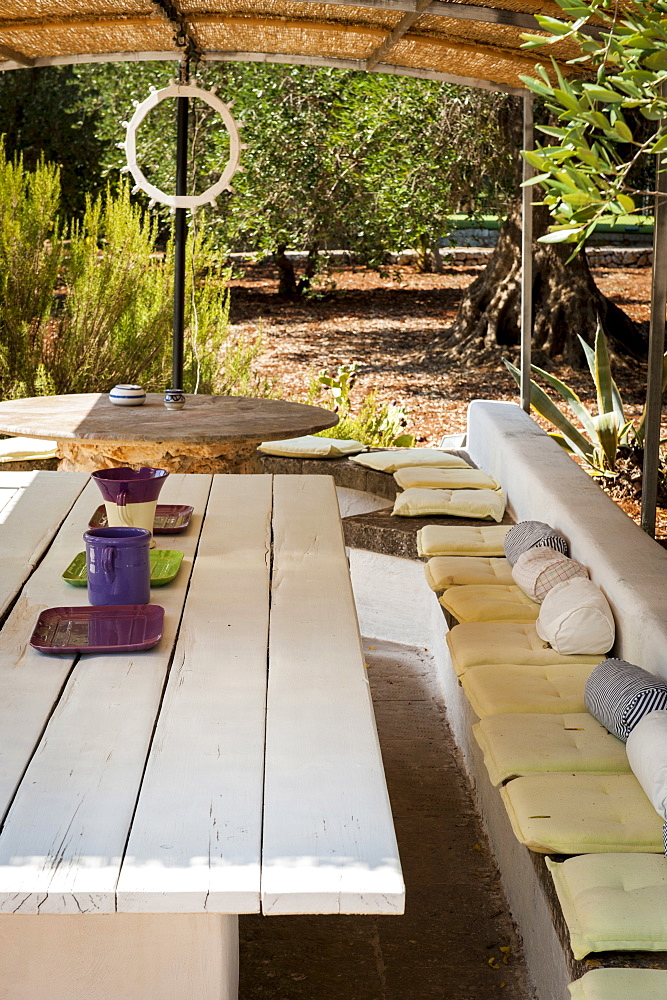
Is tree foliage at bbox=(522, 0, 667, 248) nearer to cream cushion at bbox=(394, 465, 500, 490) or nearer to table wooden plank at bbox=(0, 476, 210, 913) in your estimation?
table wooden plank at bbox=(0, 476, 210, 913)

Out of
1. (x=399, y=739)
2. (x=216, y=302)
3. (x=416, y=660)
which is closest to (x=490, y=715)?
(x=399, y=739)

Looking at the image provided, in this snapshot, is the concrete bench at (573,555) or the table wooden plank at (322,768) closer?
the table wooden plank at (322,768)

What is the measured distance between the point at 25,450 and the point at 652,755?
339cm

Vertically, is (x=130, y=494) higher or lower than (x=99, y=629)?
higher

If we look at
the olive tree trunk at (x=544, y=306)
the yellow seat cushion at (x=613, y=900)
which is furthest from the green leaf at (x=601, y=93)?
the olive tree trunk at (x=544, y=306)

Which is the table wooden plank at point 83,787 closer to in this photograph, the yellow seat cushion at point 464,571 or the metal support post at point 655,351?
the yellow seat cushion at point 464,571

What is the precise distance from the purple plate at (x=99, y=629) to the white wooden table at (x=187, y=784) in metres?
0.03

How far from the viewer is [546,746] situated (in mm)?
2227

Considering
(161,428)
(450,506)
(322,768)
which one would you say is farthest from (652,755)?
(450,506)

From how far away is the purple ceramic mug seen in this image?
1.99m

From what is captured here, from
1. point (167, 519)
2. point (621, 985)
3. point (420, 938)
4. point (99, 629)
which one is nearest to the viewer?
point (621, 985)

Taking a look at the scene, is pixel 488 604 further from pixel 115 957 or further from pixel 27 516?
pixel 115 957

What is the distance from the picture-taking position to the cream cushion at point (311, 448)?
4852 mm

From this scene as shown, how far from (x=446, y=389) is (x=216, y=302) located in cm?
324
